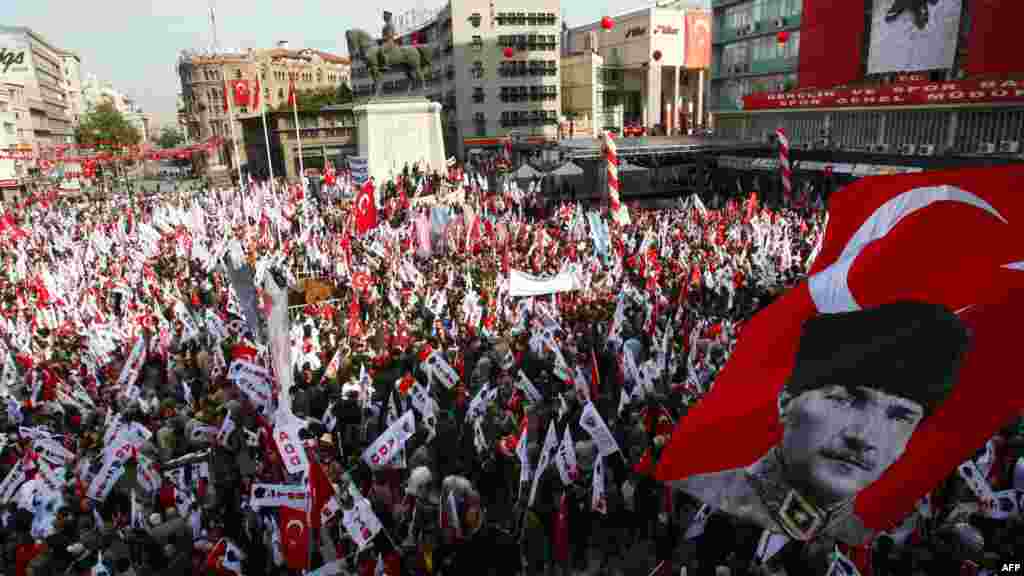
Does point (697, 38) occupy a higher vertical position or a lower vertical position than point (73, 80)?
lower

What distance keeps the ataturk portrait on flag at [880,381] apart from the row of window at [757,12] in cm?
4461

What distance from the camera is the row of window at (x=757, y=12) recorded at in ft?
144

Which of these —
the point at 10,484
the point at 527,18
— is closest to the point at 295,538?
the point at 10,484

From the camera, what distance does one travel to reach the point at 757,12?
4756 centimetres

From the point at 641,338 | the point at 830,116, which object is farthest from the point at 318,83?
the point at 641,338

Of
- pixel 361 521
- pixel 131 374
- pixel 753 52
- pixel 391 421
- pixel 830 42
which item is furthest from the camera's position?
pixel 753 52

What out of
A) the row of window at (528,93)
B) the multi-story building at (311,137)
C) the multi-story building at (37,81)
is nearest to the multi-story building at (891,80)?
the row of window at (528,93)

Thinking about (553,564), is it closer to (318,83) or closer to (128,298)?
(128,298)

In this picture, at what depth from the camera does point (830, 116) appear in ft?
110

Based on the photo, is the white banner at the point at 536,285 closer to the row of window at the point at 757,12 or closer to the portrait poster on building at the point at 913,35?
the portrait poster on building at the point at 913,35

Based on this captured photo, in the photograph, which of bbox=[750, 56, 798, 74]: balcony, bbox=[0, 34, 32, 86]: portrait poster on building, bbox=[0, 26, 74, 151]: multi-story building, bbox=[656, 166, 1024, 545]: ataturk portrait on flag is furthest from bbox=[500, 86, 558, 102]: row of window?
bbox=[656, 166, 1024, 545]: ataturk portrait on flag

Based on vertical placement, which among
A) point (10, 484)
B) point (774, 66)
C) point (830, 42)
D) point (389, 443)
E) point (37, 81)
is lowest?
point (10, 484)

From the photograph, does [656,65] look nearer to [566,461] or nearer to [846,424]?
[566,461]

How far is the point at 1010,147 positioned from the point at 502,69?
143 feet
